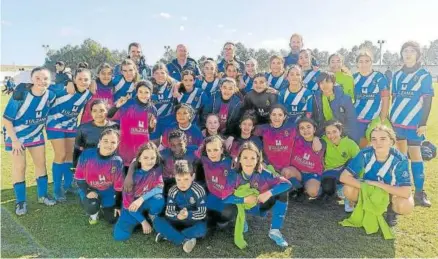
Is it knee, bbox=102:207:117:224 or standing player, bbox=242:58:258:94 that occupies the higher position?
standing player, bbox=242:58:258:94

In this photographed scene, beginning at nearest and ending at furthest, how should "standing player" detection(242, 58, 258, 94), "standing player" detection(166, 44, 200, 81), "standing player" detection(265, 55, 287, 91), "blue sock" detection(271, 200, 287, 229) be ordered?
"blue sock" detection(271, 200, 287, 229) → "standing player" detection(265, 55, 287, 91) → "standing player" detection(242, 58, 258, 94) → "standing player" detection(166, 44, 200, 81)

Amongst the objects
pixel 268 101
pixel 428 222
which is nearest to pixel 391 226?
pixel 428 222

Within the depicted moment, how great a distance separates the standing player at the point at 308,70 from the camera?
250 inches

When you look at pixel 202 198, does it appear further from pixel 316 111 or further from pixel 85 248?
pixel 316 111

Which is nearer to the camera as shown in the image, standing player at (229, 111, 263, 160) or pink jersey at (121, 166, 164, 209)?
pink jersey at (121, 166, 164, 209)

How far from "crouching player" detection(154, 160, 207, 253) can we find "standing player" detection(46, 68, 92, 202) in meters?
2.12

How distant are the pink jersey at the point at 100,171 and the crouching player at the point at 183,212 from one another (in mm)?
881

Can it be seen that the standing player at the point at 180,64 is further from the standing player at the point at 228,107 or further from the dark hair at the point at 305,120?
the dark hair at the point at 305,120

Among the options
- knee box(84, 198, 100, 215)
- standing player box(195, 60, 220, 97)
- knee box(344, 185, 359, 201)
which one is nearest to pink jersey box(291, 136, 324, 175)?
knee box(344, 185, 359, 201)

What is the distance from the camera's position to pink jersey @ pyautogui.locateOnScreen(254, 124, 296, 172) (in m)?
5.25

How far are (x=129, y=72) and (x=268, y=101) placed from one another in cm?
220

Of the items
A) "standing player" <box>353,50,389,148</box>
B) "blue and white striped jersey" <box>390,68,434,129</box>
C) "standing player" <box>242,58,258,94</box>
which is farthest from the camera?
"standing player" <box>242,58,258,94</box>

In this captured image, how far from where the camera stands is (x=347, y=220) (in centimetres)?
457

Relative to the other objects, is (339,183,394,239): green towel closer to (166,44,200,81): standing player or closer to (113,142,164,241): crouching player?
(113,142,164,241): crouching player
